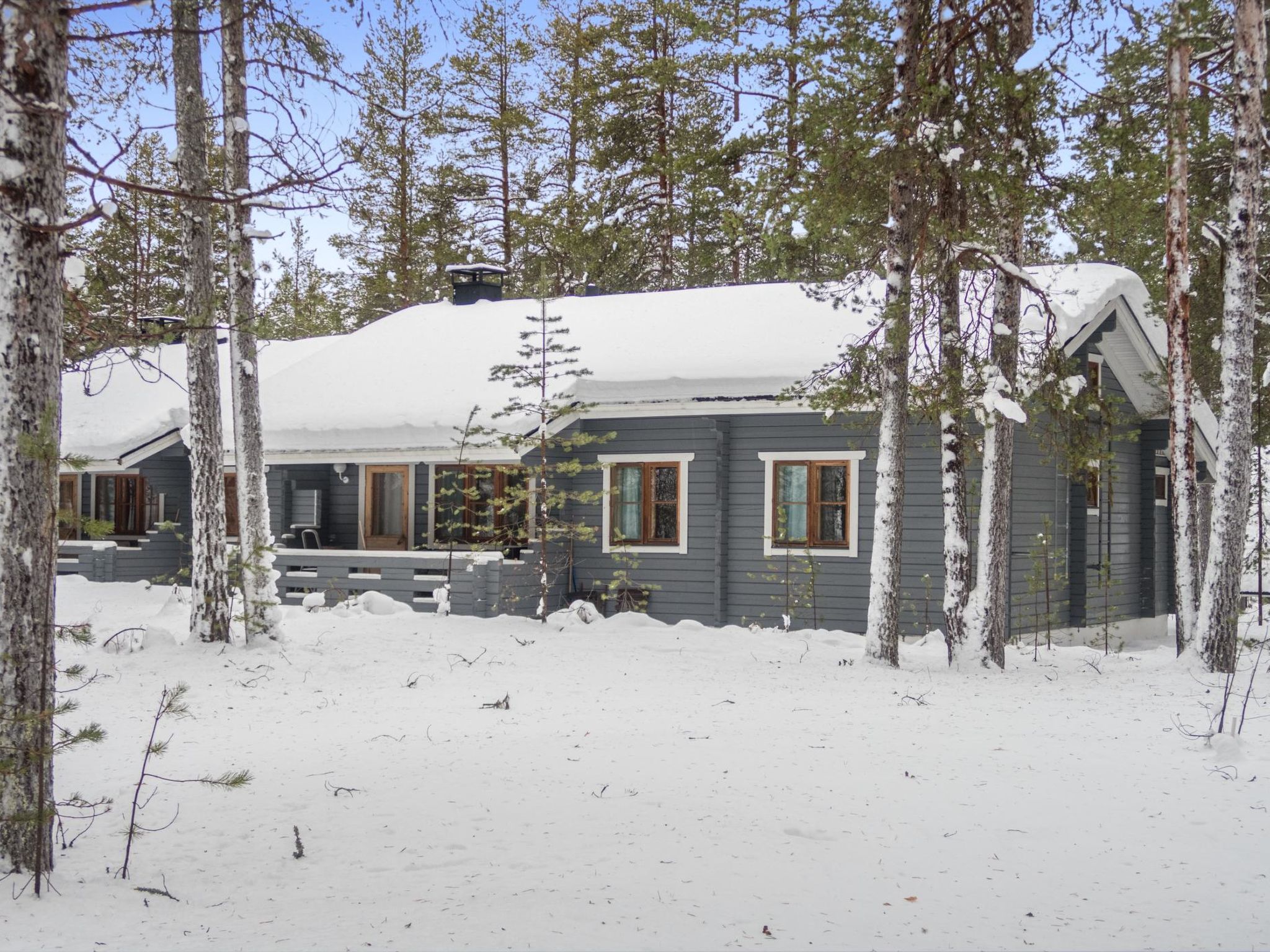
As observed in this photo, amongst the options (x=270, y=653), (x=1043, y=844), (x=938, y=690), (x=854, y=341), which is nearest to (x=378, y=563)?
(x=270, y=653)

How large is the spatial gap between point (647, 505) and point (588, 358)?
246 centimetres

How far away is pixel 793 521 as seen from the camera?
1598 cm

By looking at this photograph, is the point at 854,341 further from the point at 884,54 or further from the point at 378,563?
the point at 378,563

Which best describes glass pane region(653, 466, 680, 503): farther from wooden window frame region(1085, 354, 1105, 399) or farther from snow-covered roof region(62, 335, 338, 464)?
wooden window frame region(1085, 354, 1105, 399)

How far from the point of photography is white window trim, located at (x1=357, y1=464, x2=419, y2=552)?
60.4 feet

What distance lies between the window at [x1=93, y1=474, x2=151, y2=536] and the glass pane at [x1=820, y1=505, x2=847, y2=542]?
1446cm

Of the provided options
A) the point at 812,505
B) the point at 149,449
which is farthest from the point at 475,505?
the point at 149,449

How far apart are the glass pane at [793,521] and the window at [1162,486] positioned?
7.61 meters

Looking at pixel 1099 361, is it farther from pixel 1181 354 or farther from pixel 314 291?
pixel 314 291

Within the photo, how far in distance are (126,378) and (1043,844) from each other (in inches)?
952

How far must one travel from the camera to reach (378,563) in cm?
1731

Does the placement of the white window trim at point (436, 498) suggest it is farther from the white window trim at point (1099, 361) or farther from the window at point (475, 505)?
the white window trim at point (1099, 361)

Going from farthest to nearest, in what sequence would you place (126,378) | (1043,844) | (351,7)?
(126,378), (351,7), (1043,844)

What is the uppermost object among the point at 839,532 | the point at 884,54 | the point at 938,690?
the point at 884,54
